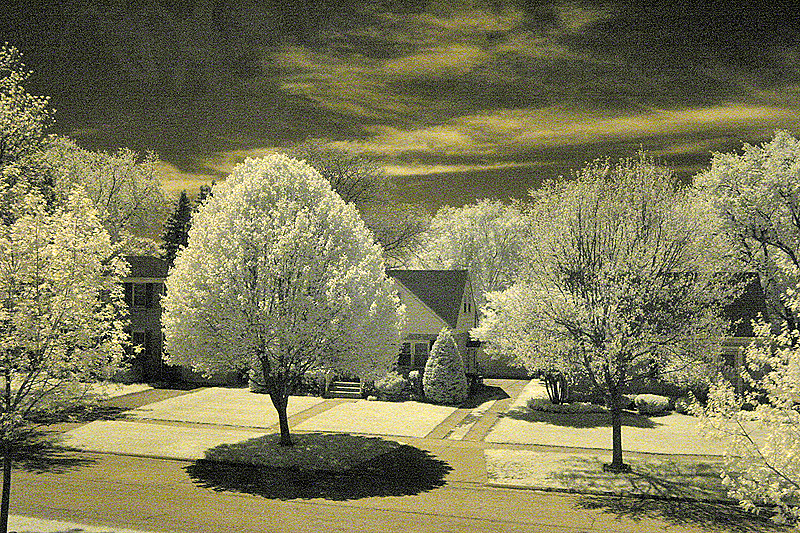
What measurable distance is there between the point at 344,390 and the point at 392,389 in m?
→ 3.02

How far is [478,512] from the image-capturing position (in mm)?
17281

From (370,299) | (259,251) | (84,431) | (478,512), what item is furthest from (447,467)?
(84,431)

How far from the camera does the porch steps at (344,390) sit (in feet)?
124

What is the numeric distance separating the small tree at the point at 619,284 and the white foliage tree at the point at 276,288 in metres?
6.07

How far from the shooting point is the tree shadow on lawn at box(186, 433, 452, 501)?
19453mm

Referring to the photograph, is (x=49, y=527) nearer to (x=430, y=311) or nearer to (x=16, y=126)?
(x=16, y=126)

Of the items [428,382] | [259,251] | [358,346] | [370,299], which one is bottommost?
[428,382]

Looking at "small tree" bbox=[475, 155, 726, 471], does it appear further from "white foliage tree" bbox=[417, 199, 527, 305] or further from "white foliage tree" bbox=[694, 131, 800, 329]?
"white foliage tree" bbox=[417, 199, 527, 305]

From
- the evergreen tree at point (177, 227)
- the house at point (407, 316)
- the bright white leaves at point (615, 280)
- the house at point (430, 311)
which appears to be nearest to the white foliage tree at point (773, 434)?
the bright white leaves at point (615, 280)

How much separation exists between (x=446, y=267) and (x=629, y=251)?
47.4 metres

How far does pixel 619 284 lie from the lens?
21188 millimetres

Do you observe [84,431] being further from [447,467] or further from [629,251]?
[629,251]

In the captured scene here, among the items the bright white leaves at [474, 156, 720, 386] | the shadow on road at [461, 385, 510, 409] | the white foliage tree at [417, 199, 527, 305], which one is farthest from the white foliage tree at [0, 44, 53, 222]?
the white foliage tree at [417, 199, 527, 305]

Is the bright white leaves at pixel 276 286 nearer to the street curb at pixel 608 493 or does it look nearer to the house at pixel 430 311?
the street curb at pixel 608 493
